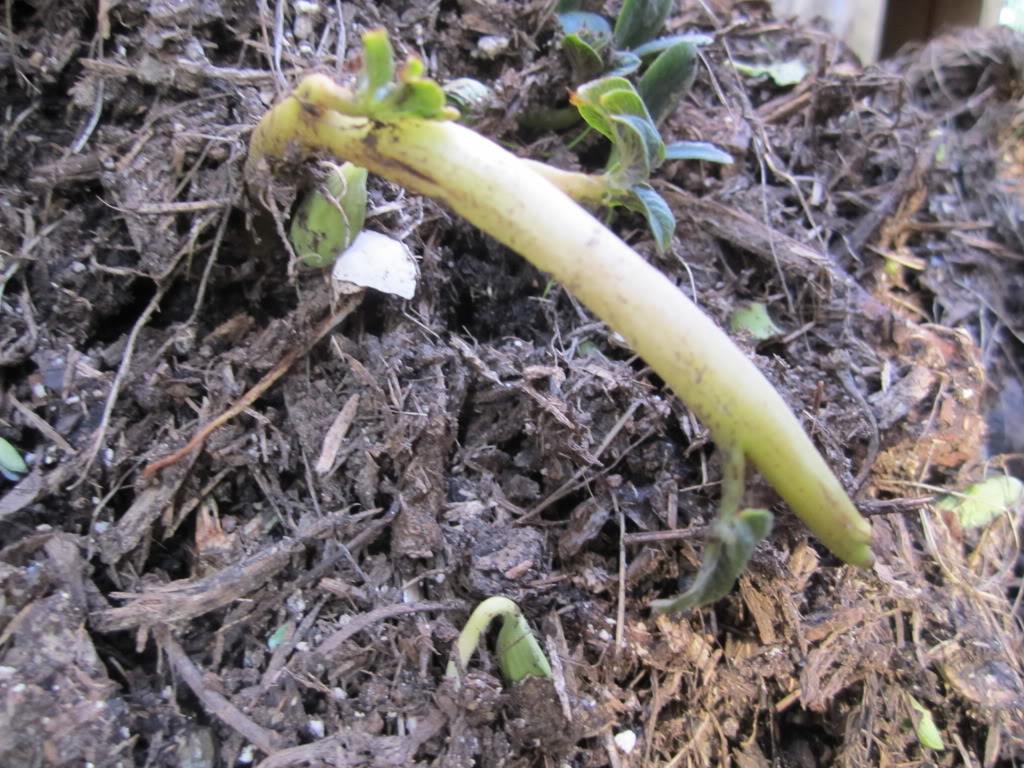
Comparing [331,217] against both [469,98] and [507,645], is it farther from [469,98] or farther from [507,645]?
[507,645]

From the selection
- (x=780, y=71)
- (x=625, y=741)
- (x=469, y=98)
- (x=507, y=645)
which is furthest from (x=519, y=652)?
(x=780, y=71)

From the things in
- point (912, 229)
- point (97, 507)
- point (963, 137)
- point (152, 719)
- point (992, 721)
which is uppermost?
point (963, 137)

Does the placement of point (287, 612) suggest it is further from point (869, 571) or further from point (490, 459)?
point (869, 571)

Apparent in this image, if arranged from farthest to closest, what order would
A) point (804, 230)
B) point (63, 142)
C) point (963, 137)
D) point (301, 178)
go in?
point (963, 137) < point (804, 230) < point (63, 142) < point (301, 178)

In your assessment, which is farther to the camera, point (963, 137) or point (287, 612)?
point (963, 137)

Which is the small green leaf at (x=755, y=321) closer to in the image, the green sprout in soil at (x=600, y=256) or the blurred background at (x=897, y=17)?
the green sprout in soil at (x=600, y=256)

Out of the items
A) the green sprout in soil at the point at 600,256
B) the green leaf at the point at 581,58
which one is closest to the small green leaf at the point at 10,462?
the green sprout in soil at the point at 600,256

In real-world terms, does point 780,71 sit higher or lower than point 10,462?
higher

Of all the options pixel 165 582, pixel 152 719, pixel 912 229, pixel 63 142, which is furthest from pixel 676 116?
pixel 152 719
